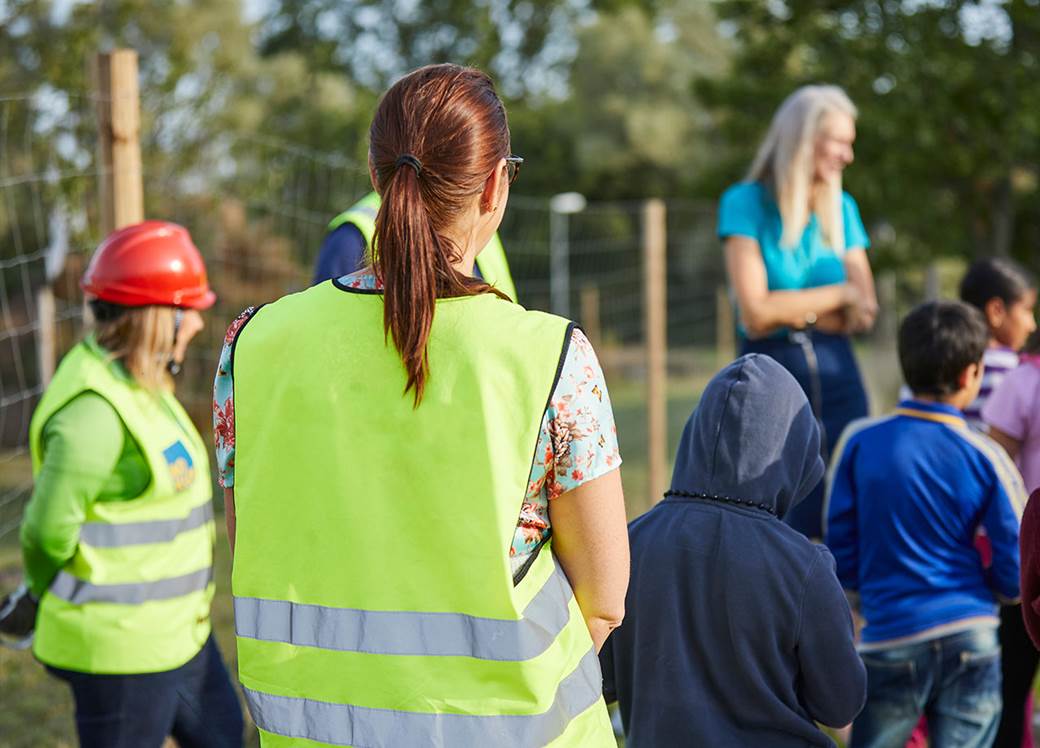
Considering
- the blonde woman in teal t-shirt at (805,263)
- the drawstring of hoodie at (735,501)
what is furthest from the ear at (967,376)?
the drawstring of hoodie at (735,501)

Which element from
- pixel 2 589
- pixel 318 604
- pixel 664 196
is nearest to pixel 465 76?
pixel 318 604

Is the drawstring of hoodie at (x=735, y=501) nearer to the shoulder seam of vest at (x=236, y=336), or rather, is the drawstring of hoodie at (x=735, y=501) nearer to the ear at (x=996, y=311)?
the shoulder seam of vest at (x=236, y=336)

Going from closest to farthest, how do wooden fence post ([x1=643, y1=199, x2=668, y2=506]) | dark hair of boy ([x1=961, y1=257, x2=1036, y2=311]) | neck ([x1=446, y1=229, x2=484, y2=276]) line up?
neck ([x1=446, y1=229, x2=484, y2=276])
dark hair of boy ([x1=961, y1=257, x2=1036, y2=311])
wooden fence post ([x1=643, y1=199, x2=668, y2=506])

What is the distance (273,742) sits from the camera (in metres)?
1.79

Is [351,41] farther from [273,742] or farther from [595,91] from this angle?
[273,742]

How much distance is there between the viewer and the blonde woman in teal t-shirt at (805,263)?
12.9ft

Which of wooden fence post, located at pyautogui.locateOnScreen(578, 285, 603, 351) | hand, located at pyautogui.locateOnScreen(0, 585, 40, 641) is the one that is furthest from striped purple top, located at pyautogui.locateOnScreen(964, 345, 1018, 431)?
wooden fence post, located at pyautogui.locateOnScreen(578, 285, 603, 351)

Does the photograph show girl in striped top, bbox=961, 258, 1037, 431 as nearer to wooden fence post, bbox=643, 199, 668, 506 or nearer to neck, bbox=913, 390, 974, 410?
neck, bbox=913, 390, 974, 410

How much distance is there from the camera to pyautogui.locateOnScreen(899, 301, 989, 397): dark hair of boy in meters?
3.16

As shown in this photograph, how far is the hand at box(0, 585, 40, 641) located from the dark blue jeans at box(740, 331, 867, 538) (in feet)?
7.65

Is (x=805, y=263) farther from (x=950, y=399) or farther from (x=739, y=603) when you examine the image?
(x=739, y=603)

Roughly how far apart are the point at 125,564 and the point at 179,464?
0.91 ft

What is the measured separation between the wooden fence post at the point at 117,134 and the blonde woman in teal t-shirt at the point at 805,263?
196cm

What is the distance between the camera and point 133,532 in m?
2.93
